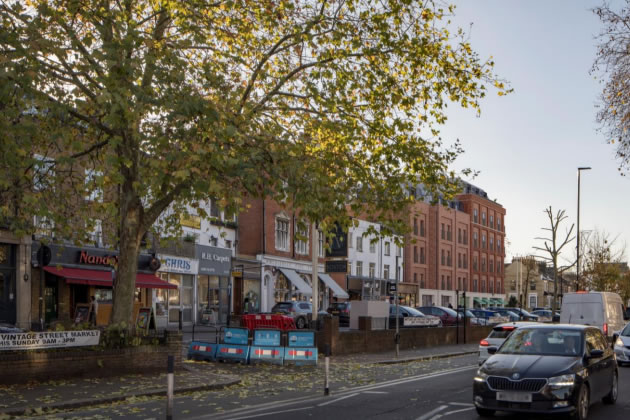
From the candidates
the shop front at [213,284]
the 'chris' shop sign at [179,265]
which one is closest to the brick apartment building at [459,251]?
the shop front at [213,284]

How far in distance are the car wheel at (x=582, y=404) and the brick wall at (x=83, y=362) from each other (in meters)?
10.5

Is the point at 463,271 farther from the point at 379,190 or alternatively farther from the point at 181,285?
the point at 379,190

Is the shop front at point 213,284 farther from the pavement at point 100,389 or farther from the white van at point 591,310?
A: the pavement at point 100,389

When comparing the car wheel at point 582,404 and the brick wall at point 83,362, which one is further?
the brick wall at point 83,362

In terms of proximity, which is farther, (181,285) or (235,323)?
(181,285)

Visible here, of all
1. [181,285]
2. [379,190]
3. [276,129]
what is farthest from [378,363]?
[181,285]

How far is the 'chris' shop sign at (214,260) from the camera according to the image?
45031 mm

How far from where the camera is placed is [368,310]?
2919cm

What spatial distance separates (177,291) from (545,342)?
32734 millimetres

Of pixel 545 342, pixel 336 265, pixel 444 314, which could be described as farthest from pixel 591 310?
pixel 444 314

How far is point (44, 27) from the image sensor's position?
13.9m

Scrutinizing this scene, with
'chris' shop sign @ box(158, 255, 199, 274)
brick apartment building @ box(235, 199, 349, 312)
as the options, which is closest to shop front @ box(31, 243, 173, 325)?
'chris' shop sign @ box(158, 255, 199, 274)

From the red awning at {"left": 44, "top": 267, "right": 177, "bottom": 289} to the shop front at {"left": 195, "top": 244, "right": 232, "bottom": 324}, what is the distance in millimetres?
6281

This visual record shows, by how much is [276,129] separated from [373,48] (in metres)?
2.94
